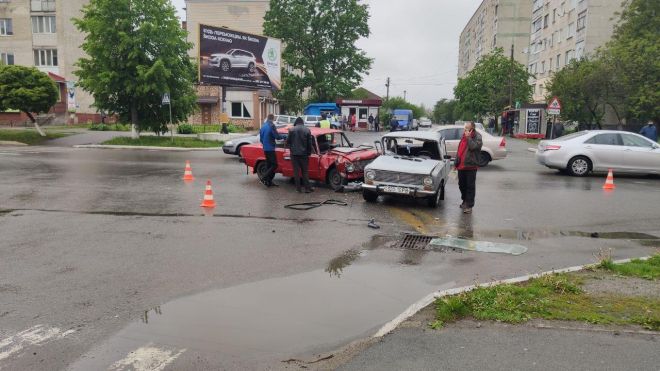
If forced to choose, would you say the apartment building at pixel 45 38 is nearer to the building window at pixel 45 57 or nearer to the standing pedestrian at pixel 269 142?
the building window at pixel 45 57

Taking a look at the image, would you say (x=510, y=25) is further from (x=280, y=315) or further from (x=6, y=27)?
(x=280, y=315)

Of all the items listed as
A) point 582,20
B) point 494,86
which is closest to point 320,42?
point 494,86

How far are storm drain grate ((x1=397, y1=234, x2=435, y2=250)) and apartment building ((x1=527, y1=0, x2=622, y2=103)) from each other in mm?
44621

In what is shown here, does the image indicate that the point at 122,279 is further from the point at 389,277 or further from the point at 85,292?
the point at 389,277

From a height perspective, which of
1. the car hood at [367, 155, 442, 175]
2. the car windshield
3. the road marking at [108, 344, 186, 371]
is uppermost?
the car windshield

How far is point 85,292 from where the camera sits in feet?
18.2

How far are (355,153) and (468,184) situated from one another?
11.5ft

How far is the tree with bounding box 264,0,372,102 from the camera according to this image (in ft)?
172

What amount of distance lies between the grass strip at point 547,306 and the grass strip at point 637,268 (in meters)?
0.85

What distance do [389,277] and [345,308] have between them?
47.1 inches

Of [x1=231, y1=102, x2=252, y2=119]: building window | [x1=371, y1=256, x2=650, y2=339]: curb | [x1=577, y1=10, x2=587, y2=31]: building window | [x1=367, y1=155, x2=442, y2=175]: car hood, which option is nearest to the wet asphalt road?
[x1=371, y1=256, x2=650, y2=339]: curb

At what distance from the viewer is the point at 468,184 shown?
33.9ft

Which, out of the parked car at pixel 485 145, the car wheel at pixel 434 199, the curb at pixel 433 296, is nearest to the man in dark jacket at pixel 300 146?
the car wheel at pixel 434 199

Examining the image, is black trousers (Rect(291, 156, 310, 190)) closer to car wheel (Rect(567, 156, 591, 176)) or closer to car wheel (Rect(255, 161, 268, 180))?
car wheel (Rect(255, 161, 268, 180))
